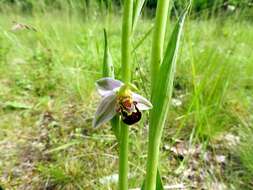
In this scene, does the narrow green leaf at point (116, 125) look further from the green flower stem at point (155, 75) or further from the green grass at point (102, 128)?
the green grass at point (102, 128)

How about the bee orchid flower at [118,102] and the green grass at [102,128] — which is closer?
the bee orchid flower at [118,102]

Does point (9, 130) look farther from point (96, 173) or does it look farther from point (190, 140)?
point (190, 140)

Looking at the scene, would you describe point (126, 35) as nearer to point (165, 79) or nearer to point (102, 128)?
point (165, 79)

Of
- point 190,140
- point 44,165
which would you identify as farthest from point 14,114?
point 190,140

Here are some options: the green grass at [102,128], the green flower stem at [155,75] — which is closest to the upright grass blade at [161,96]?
the green flower stem at [155,75]

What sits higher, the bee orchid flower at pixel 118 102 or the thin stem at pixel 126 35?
the thin stem at pixel 126 35

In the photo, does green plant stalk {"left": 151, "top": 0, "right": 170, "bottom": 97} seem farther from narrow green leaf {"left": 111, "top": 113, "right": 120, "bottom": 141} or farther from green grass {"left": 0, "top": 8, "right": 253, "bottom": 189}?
green grass {"left": 0, "top": 8, "right": 253, "bottom": 189}
